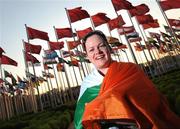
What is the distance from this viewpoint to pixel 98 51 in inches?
96.0

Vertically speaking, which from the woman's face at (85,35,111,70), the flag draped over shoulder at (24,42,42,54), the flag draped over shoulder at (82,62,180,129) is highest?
the flag draped over shoulder at (24,42,42,54)

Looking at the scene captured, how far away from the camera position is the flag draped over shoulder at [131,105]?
198 cm

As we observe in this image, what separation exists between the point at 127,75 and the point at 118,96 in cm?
27

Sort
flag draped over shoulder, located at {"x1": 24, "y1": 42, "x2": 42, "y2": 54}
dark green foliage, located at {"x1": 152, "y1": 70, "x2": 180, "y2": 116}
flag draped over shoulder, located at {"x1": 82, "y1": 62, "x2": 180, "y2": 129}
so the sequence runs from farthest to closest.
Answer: flag draped over shoulder, located at {"x1": 24, "y1": 42, "x2": 42, "y2": 54} → dark green foliage, located at {"x1": 152, "y1": 70, "x2": 180, "y2": 116} → flag draped over shoulder, located at {"x1": 82, "y1": 62, "x2": 180, "y2": 129}

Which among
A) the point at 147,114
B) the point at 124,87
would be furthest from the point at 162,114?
the point at 124,87

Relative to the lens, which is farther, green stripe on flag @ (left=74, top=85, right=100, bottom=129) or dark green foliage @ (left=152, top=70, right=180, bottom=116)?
dark green foliage @ (left=152, top=70, right=180, bottom=116)

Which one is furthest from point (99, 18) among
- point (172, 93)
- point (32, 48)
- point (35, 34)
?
point (172, 93)

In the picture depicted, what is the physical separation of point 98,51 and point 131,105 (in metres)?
0.64

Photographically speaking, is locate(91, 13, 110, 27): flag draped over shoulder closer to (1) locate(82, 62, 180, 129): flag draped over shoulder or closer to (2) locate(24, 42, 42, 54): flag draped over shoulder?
(2) locate(24, 42, 42, 54): flag draped over shoulder

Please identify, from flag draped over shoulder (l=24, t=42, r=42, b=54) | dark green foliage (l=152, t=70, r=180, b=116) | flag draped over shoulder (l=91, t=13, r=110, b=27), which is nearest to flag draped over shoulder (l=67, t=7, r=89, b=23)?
flag draped over shoulder (l=91, t=13, r=110, b=27)

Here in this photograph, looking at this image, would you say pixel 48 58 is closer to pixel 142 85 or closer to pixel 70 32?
pixel 70 32

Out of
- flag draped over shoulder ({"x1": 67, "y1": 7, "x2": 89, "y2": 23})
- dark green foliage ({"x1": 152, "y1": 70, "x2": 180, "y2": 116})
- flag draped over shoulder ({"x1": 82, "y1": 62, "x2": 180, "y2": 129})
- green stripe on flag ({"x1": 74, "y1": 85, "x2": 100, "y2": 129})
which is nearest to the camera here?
flag draped over shoulder ({"x1": 82, "y1": 62, "x2": 180, "y2": 129})

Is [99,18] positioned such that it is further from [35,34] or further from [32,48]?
[32,48]

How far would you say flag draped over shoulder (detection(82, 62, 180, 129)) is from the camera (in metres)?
1.98
